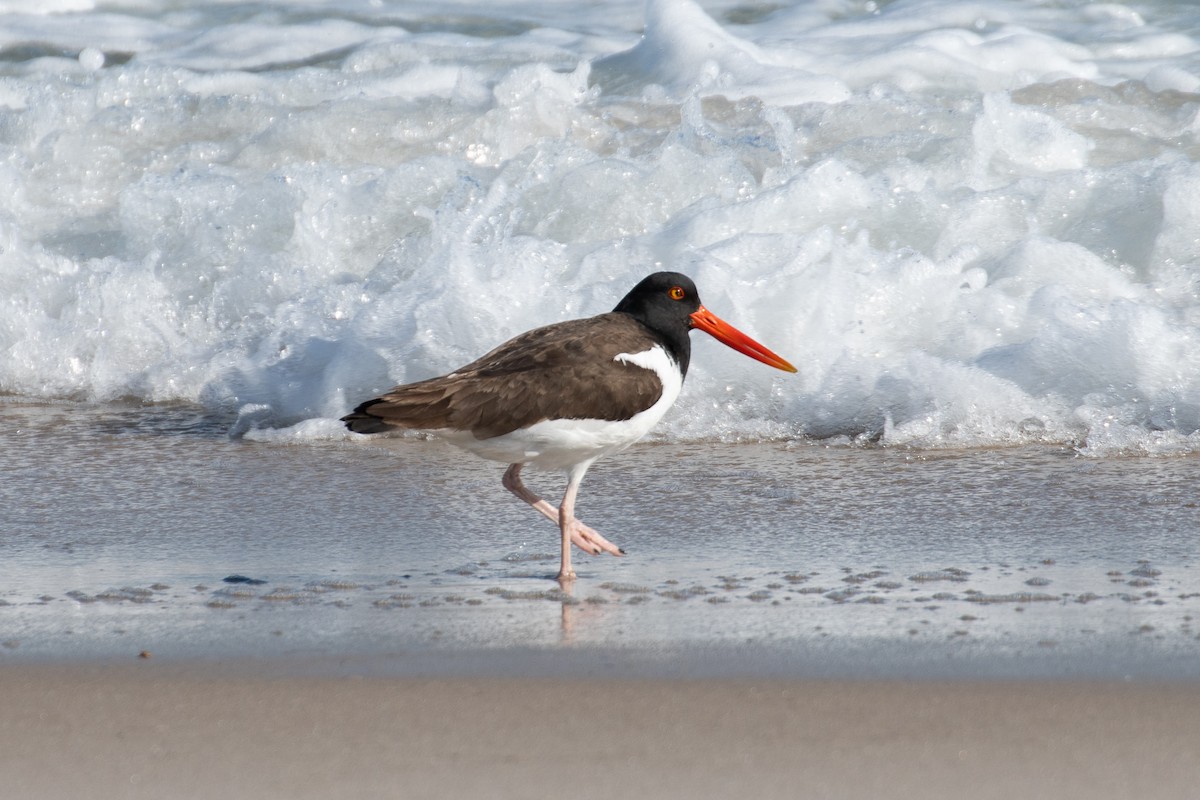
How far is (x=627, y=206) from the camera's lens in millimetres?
7941

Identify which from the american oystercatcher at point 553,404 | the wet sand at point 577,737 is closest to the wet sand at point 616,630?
the wet sand at point 577,737

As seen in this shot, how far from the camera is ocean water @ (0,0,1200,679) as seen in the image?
384 cm

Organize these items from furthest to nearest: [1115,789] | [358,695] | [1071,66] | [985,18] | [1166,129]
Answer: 1. [985,18]
2. [1071,66]
3. [1166,129]
4. [358,695]
5. [1115,789]

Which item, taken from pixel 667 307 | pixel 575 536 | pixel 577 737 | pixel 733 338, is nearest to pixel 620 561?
pixel 575 536

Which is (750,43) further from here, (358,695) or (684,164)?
(358,695)

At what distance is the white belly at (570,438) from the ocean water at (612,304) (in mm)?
289

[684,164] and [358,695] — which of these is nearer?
[358,695]

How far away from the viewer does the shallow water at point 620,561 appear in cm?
345

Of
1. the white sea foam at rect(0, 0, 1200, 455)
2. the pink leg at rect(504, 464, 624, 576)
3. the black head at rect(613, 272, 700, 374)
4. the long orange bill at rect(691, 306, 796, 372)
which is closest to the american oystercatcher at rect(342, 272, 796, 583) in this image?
the pink leg at rect(504, 464, 624, 576)

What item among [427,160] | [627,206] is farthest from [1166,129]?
[427,160]

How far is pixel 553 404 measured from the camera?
455 centimetres

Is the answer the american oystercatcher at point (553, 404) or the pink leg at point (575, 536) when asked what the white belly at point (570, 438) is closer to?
the american oystercatcher at point (553, 404)

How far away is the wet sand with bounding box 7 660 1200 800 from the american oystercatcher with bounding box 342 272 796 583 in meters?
1.25

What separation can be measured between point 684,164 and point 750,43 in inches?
120
